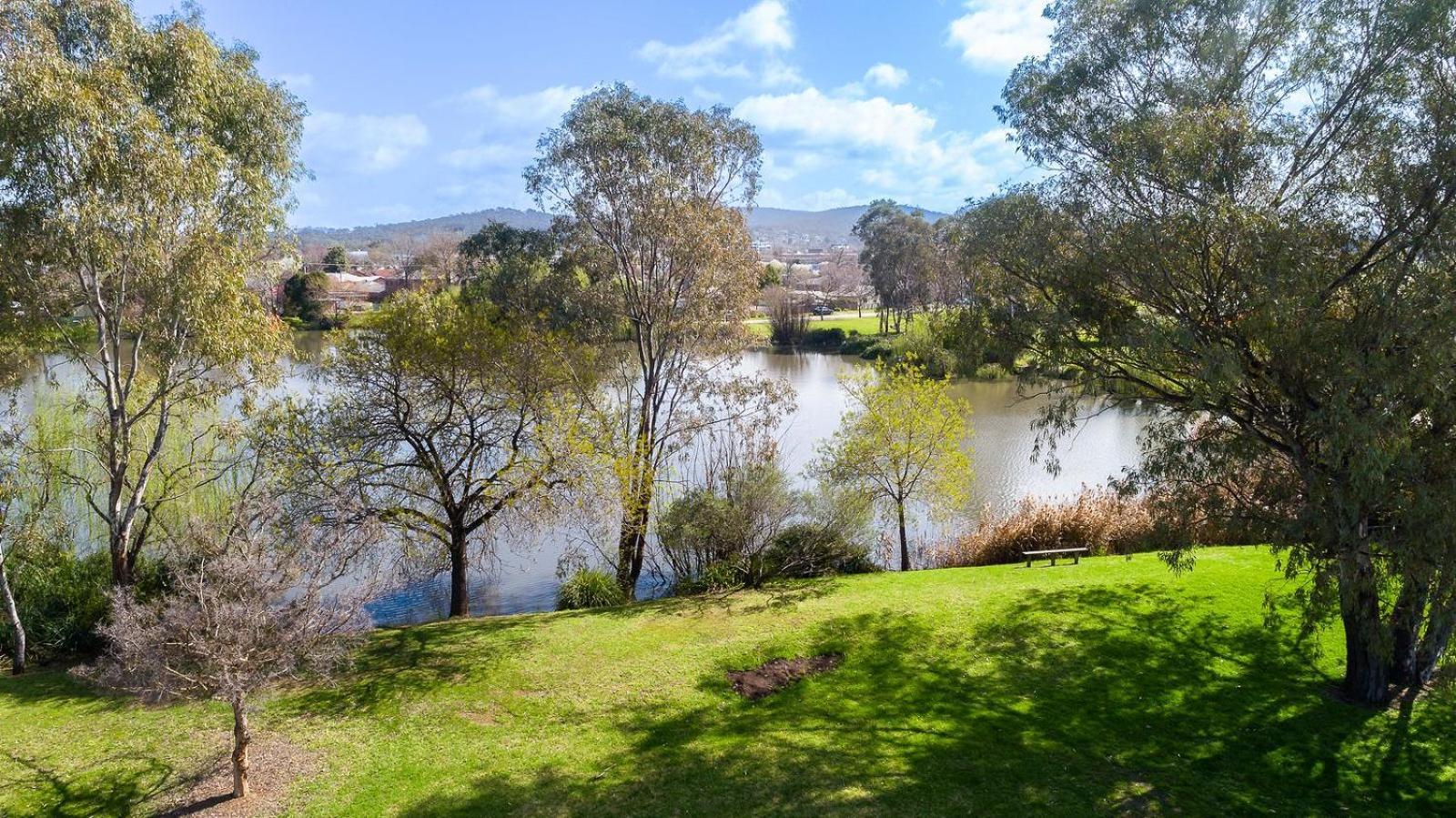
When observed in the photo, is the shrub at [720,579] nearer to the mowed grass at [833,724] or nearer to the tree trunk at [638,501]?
the tree trunk at [638,501]

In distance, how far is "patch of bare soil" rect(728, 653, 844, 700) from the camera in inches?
417

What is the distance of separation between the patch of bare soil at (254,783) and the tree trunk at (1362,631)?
10626mm

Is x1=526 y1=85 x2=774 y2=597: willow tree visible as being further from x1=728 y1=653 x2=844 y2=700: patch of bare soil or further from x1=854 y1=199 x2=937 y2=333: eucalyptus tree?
x1=854 y1=199 x2=937 y2=333: eucalyptus tree

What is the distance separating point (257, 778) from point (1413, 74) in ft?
45.0

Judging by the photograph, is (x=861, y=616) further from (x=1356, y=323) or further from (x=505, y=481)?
(x=1356, y=323)

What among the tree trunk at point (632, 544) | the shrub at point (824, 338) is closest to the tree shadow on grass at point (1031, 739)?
the tree trunk at point (632, 544)

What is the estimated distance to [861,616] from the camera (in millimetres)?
12883

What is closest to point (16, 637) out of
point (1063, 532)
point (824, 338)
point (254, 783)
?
point (254, 783)

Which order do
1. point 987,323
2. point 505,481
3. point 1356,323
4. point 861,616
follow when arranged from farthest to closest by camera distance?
1. point 505,481
2. point 861,616
3. point 987,323
4. point 1356,323

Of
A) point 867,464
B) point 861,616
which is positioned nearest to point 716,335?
point 867,464

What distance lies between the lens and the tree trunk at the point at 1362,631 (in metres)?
8.02

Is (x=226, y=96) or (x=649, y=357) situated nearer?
(x=226, y=96)

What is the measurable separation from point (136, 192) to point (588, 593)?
998 centimetres

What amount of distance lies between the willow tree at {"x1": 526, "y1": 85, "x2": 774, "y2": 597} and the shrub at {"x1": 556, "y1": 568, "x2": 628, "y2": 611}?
16.6 inches
